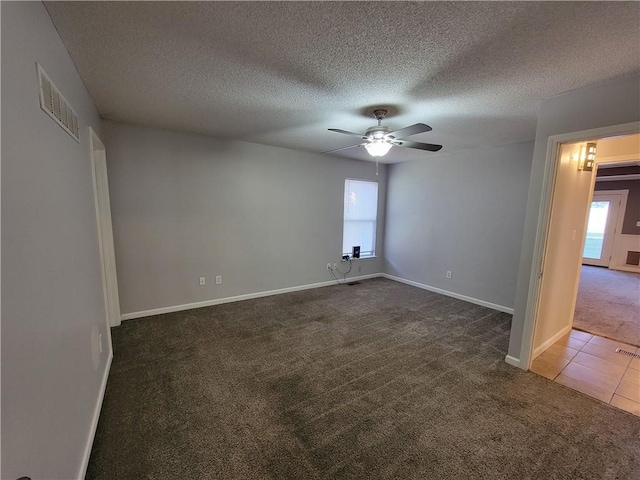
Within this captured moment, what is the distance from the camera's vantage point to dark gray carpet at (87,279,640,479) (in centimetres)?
159

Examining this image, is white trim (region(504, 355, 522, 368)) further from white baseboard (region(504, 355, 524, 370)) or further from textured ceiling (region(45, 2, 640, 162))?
textured ceiling (region(45, 2, 640, 162))

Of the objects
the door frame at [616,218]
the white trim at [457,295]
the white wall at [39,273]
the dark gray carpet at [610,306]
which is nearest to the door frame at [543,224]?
the white trim at [457,295]

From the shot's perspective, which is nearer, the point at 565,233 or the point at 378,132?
the point at 378,132

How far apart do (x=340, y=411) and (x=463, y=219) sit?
3.64 m

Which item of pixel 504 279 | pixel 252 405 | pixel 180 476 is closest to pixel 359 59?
pixel 252 405

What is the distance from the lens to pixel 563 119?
2227 millimetres

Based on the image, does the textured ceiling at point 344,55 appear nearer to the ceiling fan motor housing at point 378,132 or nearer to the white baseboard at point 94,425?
the ceiling fan motor housing at point 378,132

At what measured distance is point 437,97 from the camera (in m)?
2.31

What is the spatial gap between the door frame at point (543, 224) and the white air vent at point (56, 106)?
3.40 meters

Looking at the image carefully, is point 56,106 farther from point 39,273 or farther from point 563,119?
point 563,119

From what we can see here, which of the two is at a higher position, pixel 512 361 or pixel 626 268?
pixel 626 268

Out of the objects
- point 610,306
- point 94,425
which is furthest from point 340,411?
point 610,306

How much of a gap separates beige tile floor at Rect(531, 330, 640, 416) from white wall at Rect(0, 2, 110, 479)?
350 cm

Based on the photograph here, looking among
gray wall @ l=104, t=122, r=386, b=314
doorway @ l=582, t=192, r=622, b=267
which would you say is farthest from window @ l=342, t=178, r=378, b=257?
doorway @ l=582, t=192, r=622, b=267
